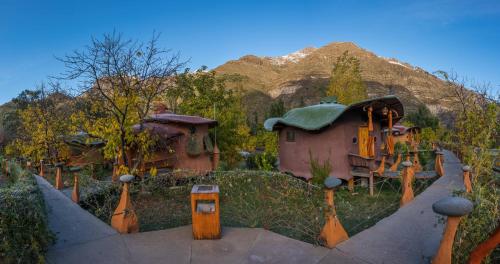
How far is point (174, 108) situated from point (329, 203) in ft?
54.1

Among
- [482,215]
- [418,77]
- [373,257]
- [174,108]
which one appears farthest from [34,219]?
[418,77]

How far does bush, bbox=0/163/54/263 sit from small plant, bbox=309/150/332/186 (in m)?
9.68

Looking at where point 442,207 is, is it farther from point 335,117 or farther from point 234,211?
point 335,117

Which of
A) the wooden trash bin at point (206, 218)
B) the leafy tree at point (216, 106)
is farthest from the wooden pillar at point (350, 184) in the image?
the wooden trash bin at point (206, 218)

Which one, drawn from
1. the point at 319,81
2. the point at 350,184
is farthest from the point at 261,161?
the point at 319,81

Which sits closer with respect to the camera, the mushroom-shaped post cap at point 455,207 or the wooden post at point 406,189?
the mushroom-shaped post cap at point 455,207

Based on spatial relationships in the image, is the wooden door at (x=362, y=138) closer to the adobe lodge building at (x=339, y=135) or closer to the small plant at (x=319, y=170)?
the adobe lodge building at (x=339, y=135)

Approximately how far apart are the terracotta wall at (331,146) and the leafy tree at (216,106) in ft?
15.5

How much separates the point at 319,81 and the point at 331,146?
63.2 m

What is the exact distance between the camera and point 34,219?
166 inches

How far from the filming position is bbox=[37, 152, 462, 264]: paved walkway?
4566 millimetres

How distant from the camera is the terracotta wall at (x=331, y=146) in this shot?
1186cm

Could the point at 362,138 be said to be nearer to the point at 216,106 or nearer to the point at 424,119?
the point at 216,106

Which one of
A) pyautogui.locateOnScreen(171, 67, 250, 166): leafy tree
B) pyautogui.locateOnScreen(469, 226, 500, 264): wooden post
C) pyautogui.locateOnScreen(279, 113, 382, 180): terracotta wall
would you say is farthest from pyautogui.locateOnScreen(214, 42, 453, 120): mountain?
pyautogui.locateOnScreen(469, 226, 500, 264): wooden post
